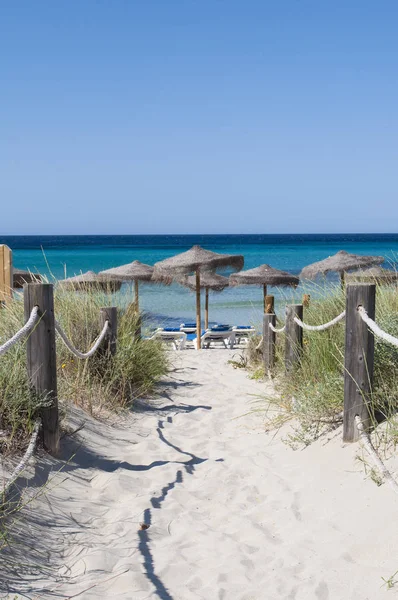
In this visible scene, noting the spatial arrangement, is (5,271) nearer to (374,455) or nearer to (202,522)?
(202,522)

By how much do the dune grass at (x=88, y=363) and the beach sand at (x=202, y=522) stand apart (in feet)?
1.31

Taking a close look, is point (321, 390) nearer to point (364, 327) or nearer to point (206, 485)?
point (364, 327)

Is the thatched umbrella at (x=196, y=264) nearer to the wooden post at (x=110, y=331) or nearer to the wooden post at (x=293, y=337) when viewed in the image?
the wooden post at (x=293, y=337)

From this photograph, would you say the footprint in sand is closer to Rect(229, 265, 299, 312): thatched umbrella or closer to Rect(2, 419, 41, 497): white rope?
Rect(2, 419, 41, 497): white rope

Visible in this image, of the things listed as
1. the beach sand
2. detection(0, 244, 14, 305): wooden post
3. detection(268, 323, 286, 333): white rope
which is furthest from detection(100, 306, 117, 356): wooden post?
detection(268, 323, 286, 333): white rope

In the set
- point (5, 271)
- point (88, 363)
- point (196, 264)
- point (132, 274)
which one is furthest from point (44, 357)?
point (132, 274)

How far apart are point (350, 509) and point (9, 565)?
5.99 feet

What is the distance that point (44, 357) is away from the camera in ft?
13.2

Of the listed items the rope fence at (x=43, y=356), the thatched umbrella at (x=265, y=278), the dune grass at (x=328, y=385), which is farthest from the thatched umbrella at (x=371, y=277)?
the rope fence at (x=43, y=356)

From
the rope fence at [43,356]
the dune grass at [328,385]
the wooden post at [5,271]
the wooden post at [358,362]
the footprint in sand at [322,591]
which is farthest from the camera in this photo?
the wooden post at [5,271]

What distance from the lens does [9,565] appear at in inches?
106

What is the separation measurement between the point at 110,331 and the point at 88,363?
417 millimetres

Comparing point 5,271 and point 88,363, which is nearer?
point 88,363

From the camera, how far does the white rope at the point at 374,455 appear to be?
3.17m
